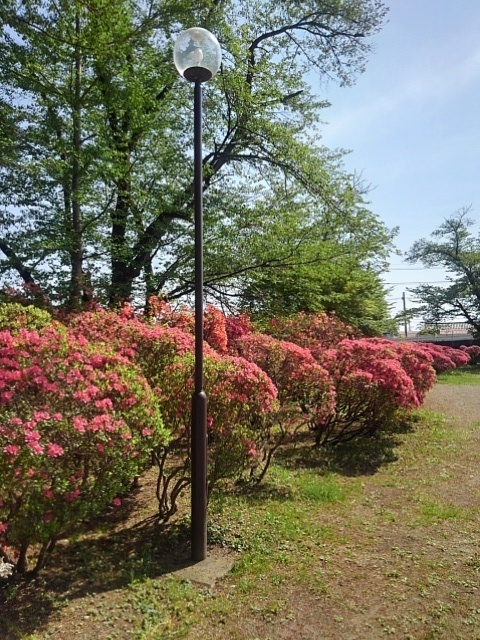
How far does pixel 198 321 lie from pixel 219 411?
2.69 ft

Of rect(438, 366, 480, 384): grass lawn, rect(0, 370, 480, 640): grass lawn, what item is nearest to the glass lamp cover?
rect(0, 370, 480, 640): grass lawn

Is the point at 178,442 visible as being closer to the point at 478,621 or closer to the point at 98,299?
the point at 478,621

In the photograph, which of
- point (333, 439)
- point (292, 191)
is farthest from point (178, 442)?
point (292, 191)

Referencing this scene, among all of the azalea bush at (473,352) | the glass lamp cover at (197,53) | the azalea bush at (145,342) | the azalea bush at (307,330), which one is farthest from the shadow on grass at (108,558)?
the azalea bush at (473,352)

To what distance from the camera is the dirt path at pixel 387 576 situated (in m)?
2.49

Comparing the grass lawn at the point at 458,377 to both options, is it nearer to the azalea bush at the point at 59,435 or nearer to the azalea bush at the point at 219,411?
the azalea bush at the point at 219,411

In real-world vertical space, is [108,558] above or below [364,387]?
below

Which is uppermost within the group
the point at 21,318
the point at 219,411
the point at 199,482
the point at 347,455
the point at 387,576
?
the point at 21,318

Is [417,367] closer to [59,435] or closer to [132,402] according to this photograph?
[132,402]

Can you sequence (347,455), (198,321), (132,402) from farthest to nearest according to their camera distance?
(347,455) → (198,321) → (132,402)

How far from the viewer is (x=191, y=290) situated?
9.11m


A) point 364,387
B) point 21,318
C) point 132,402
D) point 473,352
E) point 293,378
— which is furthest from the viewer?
point 473,352

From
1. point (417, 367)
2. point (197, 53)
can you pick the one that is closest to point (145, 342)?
point (197, 53)

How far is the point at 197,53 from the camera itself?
3.45 m
